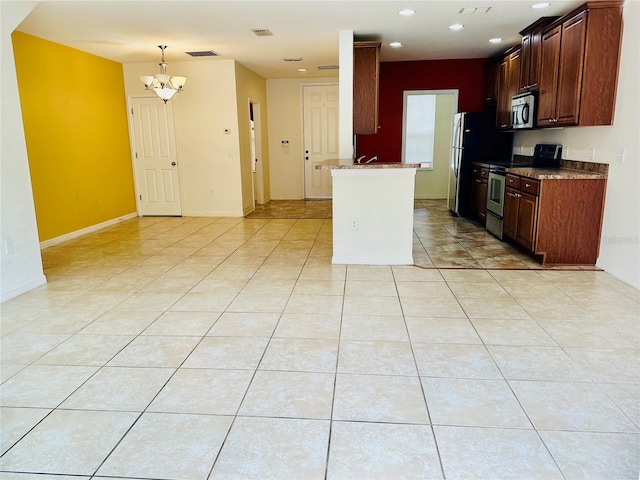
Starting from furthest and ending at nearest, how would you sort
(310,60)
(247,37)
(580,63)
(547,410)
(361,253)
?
1. (310,60)
2. (247,37)
3. (361,253)
4. (580,63)
5. (547,410)

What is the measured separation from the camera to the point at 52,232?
5.50 metres

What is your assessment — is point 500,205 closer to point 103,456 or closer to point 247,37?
point 247,37

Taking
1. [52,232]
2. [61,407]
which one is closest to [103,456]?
[61,407]

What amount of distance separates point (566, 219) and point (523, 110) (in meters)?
1.68

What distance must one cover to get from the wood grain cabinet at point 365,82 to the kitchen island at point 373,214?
1.13m

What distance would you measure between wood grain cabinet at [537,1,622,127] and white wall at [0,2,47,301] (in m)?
4.84

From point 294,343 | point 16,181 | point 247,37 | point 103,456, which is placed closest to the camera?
point 103,456

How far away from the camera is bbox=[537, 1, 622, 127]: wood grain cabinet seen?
12.7 ft

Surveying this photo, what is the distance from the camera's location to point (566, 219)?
419 cm

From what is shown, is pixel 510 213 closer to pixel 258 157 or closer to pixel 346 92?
pixel 346 92

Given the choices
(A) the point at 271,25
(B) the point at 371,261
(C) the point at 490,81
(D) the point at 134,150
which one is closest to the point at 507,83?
(C) the point at 490,81

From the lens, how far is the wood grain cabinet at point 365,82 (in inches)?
204

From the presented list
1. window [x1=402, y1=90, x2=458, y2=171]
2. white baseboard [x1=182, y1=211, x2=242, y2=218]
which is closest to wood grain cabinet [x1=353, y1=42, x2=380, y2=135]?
white baseboard [x1=182, y1=211, x2=242, y2=218]

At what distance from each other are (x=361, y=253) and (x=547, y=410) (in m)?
2.65
